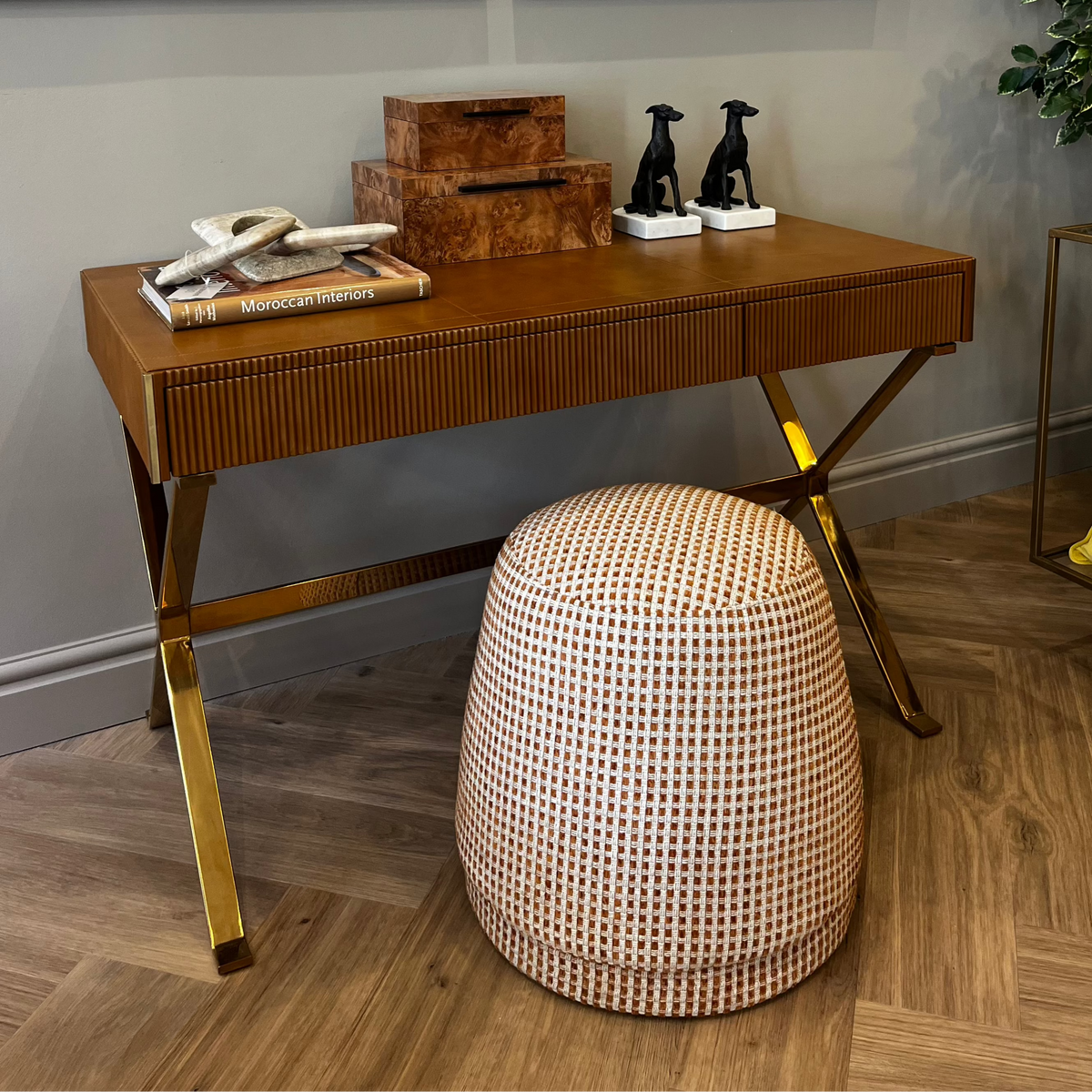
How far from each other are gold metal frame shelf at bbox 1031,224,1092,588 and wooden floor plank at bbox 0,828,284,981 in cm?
142

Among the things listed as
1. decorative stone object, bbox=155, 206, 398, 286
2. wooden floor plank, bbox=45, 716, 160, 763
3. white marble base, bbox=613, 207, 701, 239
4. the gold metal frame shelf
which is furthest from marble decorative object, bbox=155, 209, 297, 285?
the gold metal frame shelf

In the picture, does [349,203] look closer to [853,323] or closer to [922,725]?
[853,323]

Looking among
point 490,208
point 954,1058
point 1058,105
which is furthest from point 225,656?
point 1058,105

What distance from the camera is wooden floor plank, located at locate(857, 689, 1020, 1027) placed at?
135cm

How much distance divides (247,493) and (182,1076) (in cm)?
91

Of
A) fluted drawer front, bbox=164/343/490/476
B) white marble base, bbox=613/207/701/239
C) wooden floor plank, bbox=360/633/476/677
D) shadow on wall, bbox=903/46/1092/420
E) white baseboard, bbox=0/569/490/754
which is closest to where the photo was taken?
fluted drawer front, bbox=164/343/490/476

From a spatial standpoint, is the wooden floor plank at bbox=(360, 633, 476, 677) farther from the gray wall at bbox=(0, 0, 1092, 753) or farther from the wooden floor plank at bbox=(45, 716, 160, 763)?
the wooden floor plank at bbox=(45, 716, 160, 763)

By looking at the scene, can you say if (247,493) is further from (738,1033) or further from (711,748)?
(738,1033)

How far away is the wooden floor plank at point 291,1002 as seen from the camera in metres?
1.25

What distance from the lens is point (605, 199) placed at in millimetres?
1653

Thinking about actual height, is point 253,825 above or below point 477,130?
below

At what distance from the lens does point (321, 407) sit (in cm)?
124

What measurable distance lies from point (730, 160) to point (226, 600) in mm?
992

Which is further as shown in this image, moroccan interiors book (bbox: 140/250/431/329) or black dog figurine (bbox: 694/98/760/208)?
black dog figurine (bbox: 694/98/760/208)
